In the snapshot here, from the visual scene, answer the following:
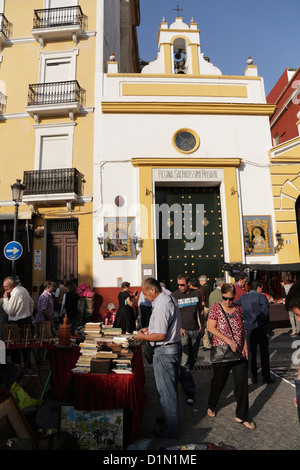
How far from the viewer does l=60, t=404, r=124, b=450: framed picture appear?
3398 millimetres

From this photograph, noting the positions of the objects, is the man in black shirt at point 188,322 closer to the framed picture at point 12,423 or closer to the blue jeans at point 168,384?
the blue jeans at point 168,384

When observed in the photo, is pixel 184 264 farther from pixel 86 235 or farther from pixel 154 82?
pixel 154 82

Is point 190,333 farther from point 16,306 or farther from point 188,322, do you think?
point 16,306

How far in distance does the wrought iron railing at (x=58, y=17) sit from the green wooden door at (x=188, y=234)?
862cm

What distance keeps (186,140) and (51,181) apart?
5660 millimetres

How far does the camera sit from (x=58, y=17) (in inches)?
559

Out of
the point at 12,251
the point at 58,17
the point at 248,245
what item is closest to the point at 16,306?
the point at 12,251

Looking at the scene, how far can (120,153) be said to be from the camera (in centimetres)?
1255

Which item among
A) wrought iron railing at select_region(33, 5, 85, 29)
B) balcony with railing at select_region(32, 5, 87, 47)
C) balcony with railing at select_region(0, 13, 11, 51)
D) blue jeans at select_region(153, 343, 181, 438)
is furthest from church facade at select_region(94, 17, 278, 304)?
blue jeans at select_region(153, 343, 181, 438)

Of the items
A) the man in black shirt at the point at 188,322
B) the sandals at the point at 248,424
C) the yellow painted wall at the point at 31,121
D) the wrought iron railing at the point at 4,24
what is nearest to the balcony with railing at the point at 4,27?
the wrought iron railing at the point at 4,24

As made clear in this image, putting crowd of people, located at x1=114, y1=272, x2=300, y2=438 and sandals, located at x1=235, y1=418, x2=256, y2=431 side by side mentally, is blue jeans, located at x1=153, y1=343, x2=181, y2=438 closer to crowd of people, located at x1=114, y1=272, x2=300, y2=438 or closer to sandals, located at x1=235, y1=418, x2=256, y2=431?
crowd of people, located at x1=114, y1=272, x2=300, y2=438

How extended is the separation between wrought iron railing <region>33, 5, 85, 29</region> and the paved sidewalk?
15101 mm
